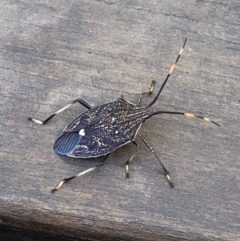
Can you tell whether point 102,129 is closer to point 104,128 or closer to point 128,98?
point 104,128

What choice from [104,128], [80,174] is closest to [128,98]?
[104,128]

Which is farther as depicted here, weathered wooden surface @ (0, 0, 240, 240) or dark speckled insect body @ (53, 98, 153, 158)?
dark speckled insect body @ (53, 98, 153, 158)

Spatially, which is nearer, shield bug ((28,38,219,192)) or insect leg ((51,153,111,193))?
insect leg ((51,153,111,193))

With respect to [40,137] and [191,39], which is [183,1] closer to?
[191,39]

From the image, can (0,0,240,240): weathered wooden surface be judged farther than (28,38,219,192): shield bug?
No

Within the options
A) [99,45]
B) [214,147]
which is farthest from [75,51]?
[214,147]
